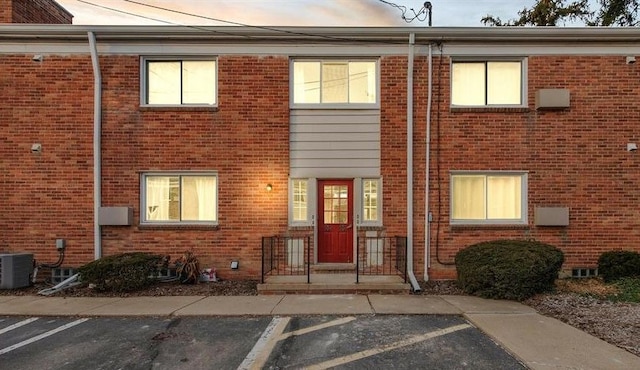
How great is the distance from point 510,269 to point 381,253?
112 inches

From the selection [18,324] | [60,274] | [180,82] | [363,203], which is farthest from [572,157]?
[60,274]

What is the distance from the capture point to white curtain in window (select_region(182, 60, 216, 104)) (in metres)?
9.41

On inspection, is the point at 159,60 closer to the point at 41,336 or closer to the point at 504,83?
the point at 41,336

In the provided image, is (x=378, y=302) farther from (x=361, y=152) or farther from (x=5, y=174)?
(x=5, y=174)

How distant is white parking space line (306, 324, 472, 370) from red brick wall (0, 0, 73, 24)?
35.9 ft

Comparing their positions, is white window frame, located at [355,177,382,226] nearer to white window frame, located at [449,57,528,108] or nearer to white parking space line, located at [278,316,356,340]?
white window frame, located at [449,57,528,108]

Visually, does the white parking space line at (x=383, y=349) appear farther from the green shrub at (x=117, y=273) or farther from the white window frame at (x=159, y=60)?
the white window frame at (x=159, y=60)

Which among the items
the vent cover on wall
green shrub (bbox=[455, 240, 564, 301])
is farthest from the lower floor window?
green shrub (bbox=[455, 240, 564, 301])

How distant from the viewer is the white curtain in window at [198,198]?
934cm

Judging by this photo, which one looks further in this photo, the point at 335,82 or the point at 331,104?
the point at 335,82

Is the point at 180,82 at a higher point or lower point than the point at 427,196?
higher

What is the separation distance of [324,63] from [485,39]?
3.84 meters

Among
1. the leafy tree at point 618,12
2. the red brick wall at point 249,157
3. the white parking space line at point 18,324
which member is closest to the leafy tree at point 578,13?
the leafy tree at point 618,12

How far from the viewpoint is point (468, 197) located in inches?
368
